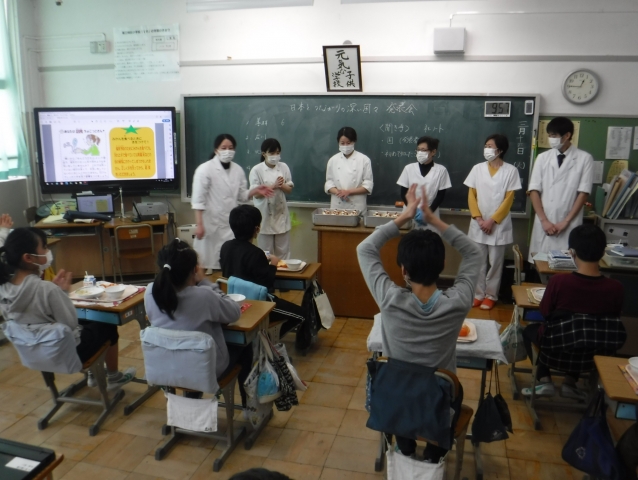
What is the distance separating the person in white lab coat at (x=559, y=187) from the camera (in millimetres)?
4160

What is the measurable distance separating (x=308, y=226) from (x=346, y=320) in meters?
1.36

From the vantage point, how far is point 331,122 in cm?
509

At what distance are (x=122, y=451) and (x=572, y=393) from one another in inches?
98.6

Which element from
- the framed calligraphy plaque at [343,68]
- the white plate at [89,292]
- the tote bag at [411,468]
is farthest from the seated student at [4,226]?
the framed calligraphy plaque at [343,68]

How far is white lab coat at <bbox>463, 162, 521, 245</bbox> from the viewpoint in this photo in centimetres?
441

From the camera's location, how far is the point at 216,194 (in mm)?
4562

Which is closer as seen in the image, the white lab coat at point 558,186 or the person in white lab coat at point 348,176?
the white lab coat at point 558,186

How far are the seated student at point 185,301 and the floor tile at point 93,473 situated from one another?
68 cm

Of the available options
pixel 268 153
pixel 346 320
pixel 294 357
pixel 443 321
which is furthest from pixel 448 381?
pixel 268 153

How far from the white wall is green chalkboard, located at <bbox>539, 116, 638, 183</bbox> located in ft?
0.28

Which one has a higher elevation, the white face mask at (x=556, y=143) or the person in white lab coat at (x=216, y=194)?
the white face mask at (x=556, y=143)

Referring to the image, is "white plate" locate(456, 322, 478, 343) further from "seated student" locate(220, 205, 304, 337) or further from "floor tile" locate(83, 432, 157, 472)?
"floor tile" locate(83, 432, 157, 472)

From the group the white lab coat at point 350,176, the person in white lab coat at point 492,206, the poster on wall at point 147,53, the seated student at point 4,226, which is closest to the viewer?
the seated student at point 4,226

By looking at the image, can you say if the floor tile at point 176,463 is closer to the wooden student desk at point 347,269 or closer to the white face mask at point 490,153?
the wooden student desk at point 347,269
